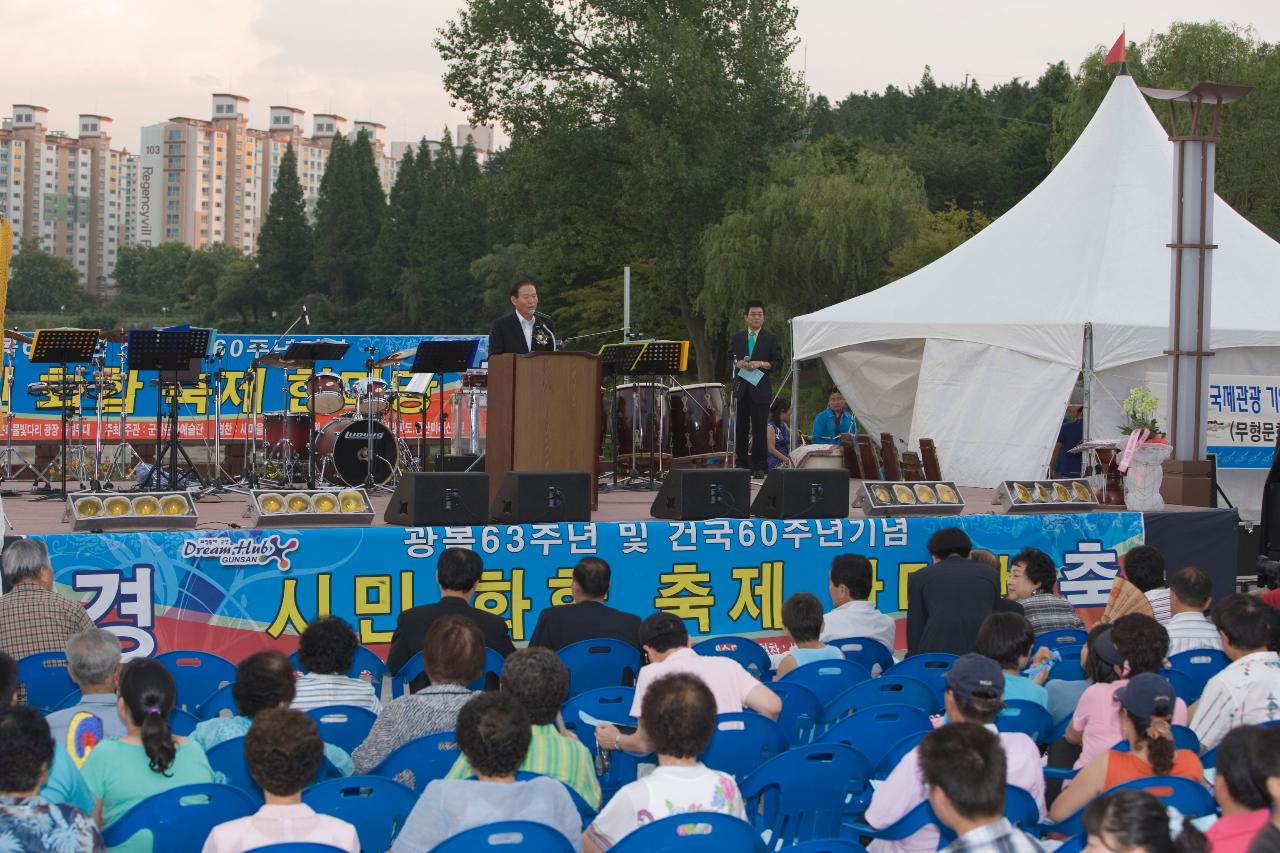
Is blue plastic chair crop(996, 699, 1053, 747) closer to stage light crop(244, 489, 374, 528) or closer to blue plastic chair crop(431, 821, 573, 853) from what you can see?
blue plastic chair crop(431, 821, 573, 853)

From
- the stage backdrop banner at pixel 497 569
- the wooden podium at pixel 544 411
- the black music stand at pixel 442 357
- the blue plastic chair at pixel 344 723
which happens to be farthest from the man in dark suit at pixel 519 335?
the blue plastic chair at pixel 344 723

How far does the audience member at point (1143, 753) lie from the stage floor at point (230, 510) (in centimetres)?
498

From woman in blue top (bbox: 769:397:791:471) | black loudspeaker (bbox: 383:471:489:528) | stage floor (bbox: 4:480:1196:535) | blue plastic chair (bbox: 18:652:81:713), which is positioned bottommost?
blue plastic chair (bbox: 18:652:81:713)

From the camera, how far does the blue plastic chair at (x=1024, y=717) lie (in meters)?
4.65

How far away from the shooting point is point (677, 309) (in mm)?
38906

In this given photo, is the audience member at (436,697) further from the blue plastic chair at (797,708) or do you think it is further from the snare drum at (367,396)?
the snare drum at (367,396)

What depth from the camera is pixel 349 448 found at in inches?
464

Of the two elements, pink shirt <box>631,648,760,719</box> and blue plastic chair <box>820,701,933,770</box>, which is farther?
pink shirt <box>631,648,760,719</box>

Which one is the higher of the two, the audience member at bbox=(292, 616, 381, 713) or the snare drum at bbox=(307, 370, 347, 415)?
the snare drum at bbox=(307, 370, 347, 415)

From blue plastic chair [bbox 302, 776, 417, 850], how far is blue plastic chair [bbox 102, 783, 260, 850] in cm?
19

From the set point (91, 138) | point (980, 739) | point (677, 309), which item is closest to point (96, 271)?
point (91, 138)

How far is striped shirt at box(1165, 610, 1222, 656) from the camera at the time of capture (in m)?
5.58

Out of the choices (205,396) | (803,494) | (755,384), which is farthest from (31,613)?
(205,396)

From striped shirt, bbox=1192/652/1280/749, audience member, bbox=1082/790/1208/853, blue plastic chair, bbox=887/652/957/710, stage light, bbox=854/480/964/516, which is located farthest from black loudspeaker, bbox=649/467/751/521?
audience member, bbox=1082/790/1208/853
